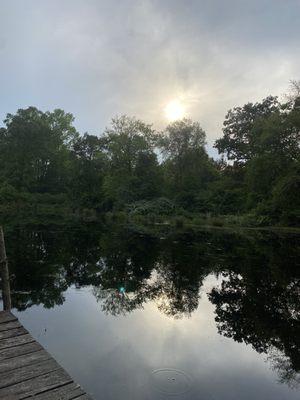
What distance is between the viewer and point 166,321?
9492 millimetres

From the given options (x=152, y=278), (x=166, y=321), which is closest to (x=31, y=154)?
(x=152, y=278)

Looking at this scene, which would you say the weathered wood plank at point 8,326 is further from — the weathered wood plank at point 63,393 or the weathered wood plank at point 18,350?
the weathered wood plank at point 63,393

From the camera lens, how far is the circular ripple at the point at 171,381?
5907 millimetres

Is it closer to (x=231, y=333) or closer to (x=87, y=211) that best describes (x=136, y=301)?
(x=231, y=333)

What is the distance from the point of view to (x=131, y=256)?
1952cm

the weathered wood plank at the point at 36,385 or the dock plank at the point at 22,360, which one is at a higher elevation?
the dock plank at the point at 22,360

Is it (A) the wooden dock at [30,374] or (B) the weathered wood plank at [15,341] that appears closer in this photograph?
(A) the wooden dock at [30,374]

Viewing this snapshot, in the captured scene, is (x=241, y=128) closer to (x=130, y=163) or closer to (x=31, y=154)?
(x=130, y=163)

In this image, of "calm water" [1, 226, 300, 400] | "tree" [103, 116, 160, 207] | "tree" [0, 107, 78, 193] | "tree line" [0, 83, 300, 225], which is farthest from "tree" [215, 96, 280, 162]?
"calm water" [1, 226, 300, 400]

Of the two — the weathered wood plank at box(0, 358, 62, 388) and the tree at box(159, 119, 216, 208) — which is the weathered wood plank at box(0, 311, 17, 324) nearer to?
the weathered wood plank at box(0, 358, 62, 388)

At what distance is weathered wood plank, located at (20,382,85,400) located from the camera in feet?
14.1

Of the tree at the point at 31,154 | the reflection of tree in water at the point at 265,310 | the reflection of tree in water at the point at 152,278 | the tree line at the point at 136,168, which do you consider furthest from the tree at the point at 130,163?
the reflection of tree in water at the point at 265,310

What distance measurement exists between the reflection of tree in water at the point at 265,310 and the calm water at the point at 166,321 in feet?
0.09

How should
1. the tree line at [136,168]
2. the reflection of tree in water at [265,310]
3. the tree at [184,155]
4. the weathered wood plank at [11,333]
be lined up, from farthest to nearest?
1. the tree at [184,155]
2. the tree line at [136,168]
3. the reflection of tree in water at [265,310]
4. the weathered wood plank at [11,333]
